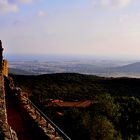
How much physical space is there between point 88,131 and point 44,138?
1175 inches

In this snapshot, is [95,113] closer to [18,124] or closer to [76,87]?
[18,124]

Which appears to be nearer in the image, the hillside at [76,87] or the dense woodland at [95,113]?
the dense woodland at [95,113]

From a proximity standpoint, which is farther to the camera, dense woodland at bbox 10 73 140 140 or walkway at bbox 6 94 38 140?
dense woodland at bbox 10 73 140 140

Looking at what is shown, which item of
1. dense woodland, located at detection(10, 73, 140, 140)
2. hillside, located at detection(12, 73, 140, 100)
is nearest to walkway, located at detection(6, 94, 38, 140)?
dense woodland, located at detection(10, 73, 140, 140)

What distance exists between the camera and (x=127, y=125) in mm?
57594

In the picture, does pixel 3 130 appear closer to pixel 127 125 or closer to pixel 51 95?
pixel 127 125

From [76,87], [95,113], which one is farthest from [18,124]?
[76,87]

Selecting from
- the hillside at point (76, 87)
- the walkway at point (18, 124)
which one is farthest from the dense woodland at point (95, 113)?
the walkway at point (18, 124)

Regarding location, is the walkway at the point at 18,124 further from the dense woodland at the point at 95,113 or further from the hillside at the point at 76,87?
the hillside at the point at 76,87

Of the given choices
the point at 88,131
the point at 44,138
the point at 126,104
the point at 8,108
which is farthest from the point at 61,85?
the point at 44,138

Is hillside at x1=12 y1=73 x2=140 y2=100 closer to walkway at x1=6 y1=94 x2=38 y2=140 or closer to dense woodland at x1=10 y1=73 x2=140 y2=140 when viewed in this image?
dense woodland at x1=10 y1=73 x2=140 y2=140

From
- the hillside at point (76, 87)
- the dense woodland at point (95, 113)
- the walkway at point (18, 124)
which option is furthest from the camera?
the hillside at point (76, 87)

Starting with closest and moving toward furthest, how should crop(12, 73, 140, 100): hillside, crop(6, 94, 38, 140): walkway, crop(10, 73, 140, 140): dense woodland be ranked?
crop(6, 94, 38, 140): walkway → crop(10, 73, 140, 140): dense woodland → crop(12, 73, 140, 100): hillside

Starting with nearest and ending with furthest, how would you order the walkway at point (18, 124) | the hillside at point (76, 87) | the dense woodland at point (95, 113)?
the walkway at point (18, 124) → the dense woodland at point (95, 113) → the hillside at point (76, 87)
